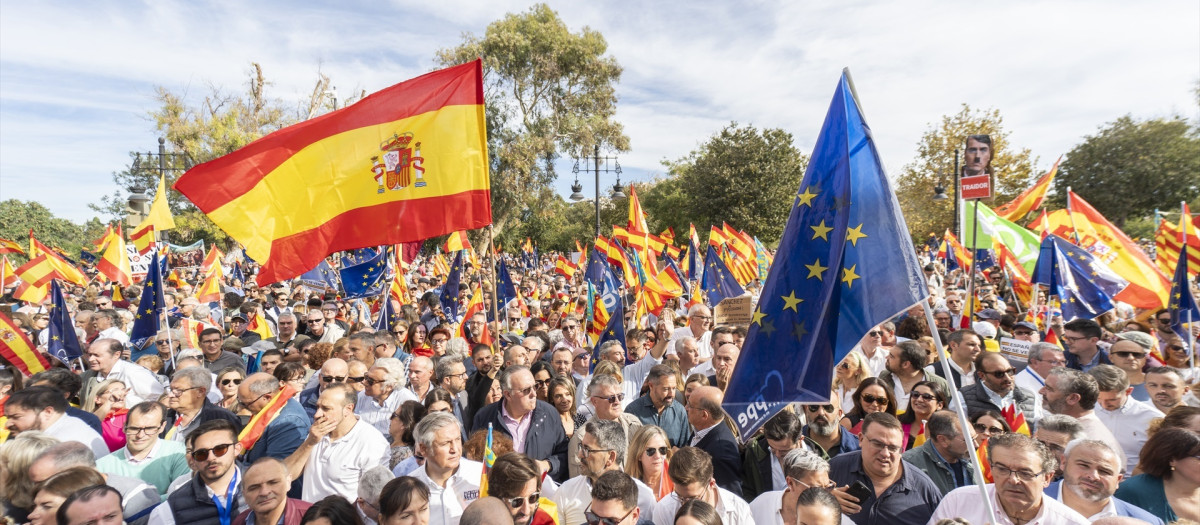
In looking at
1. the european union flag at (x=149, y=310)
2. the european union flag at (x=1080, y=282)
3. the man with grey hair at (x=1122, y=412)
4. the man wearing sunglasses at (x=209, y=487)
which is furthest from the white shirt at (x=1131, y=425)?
the european union flag at (x=149, y=310)

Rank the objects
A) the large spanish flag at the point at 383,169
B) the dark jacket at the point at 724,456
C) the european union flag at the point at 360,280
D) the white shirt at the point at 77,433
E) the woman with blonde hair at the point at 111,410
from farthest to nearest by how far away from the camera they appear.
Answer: the european union flag at the point at 360,280, the large spanish flag at the point at 383,169, the woman with blonde hair at the point at 111,410, the white shirt at the point at 77,433, the dark jacket at the point at 724,456

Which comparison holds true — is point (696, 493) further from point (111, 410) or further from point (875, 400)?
point (111, 410)

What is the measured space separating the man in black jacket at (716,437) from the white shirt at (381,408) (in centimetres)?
256

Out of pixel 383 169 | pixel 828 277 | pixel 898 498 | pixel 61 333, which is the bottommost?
pixel 898 498

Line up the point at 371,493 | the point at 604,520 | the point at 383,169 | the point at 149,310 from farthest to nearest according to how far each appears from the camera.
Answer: the point at 149,310 < the point at 383,169 < the point at 371,493 < the point at 604,520

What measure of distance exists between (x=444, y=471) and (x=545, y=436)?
3.90 feet

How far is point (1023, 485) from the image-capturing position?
324 centimetres

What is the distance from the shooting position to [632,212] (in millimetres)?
13305

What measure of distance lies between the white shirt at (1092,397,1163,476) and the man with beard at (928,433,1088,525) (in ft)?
6.93

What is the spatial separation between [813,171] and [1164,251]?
11.2 m

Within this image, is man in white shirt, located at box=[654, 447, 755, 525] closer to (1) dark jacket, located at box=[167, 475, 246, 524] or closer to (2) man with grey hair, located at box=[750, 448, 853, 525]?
(2) man with grey hair, located at box=[750, 448, 853, 525]

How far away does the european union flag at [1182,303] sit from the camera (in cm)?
721

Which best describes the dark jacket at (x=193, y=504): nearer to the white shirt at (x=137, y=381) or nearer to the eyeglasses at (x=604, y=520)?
the eyeglasses at (x=604, y=520)

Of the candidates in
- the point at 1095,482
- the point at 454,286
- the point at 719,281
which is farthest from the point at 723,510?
the point at 454,286
